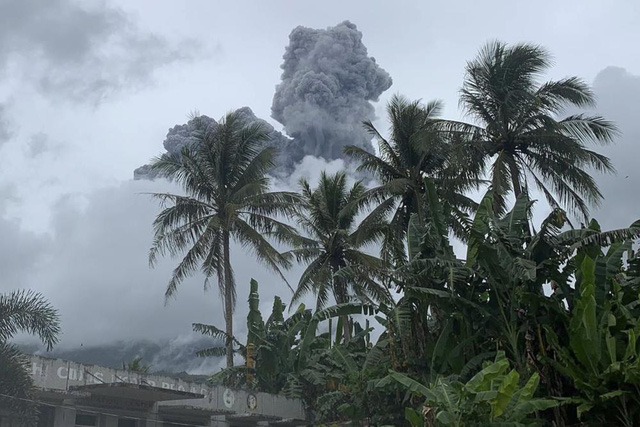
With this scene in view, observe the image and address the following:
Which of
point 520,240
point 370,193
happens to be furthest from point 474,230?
point 370,193

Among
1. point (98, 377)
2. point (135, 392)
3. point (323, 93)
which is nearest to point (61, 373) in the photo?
point (98, 377)

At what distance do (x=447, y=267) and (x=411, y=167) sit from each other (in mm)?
10121

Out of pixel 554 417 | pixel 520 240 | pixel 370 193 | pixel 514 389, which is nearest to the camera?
pixel 514 389

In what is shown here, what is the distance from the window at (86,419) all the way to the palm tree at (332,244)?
10740 millimetres

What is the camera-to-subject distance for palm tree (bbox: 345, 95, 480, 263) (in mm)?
26281

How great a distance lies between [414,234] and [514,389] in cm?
667

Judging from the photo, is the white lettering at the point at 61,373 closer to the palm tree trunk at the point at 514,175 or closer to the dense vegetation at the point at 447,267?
the dense vegetation at the point at 447,267

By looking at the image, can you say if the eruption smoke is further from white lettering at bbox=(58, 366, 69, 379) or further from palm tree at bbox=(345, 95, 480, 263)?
white lettering at bbox=(58, 366, 69, 379)

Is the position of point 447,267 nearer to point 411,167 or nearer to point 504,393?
point 504,393

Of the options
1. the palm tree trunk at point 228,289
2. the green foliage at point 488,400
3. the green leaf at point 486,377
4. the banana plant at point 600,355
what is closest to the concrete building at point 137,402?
the palm tree trunk at point 228,289

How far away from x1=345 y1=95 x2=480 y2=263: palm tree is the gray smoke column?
139530 millimetres

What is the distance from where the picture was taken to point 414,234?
69.7 feet

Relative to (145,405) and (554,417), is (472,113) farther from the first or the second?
(145,405)

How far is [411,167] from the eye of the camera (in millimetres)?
29016
